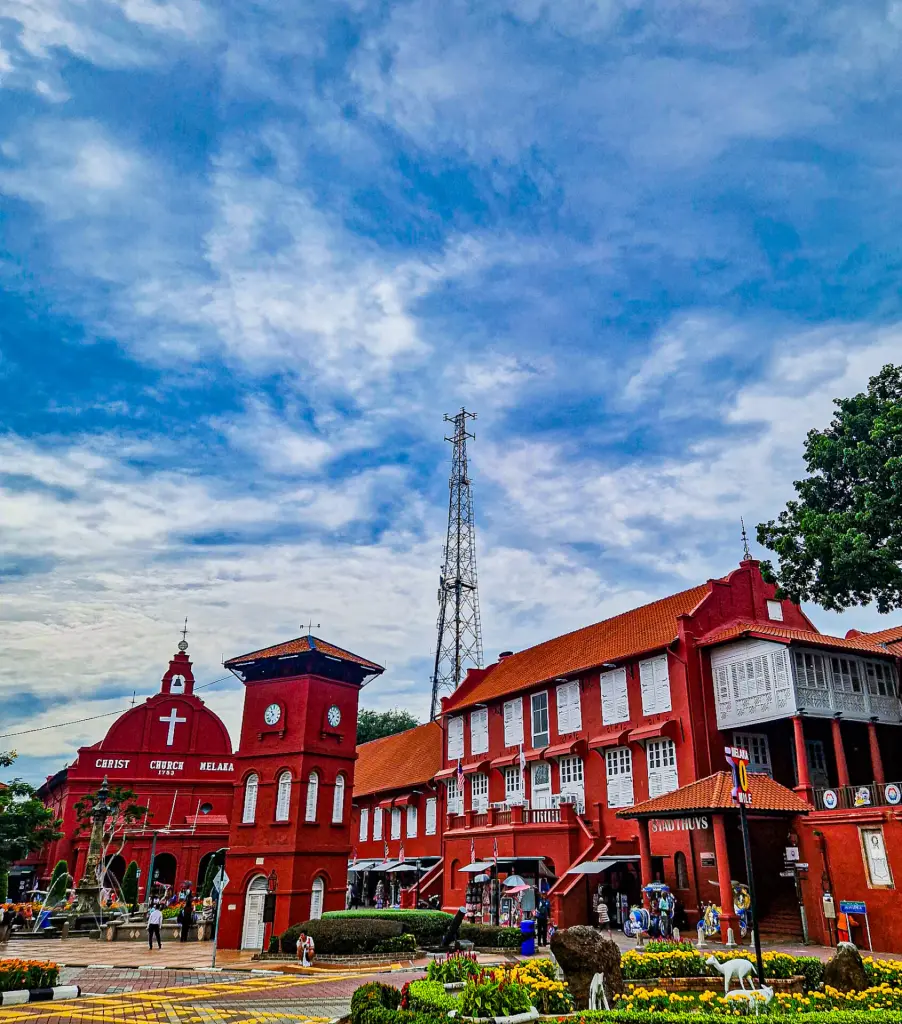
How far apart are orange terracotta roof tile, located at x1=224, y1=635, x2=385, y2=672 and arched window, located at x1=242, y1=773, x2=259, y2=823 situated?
410 cm

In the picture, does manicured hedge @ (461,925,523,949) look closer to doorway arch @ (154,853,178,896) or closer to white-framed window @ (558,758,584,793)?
white-framed window @ (558,758,584,793)

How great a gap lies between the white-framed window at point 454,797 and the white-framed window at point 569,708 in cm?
716

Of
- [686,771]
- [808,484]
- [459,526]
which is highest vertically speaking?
[459,526]

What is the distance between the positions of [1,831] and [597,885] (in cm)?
1835

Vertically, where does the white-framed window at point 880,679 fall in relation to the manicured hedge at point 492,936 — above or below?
above

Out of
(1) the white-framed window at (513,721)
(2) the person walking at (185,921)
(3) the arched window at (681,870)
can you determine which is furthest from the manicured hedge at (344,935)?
(1) the white-framed window at (513,721)

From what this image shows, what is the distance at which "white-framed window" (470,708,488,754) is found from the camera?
3584cm

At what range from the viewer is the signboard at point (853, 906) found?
18.7 m

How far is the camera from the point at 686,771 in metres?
25.7

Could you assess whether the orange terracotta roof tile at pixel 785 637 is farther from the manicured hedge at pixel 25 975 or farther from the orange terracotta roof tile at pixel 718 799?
the manicured hedge at pixel 25 975

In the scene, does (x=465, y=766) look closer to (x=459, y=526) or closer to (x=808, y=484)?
(x=459, y=526)

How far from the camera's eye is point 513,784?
33.3 meters

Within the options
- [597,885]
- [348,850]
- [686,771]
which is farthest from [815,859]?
[348,850]

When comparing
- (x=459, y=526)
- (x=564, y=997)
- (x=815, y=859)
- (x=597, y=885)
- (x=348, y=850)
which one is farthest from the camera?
(x=459, y=526)
